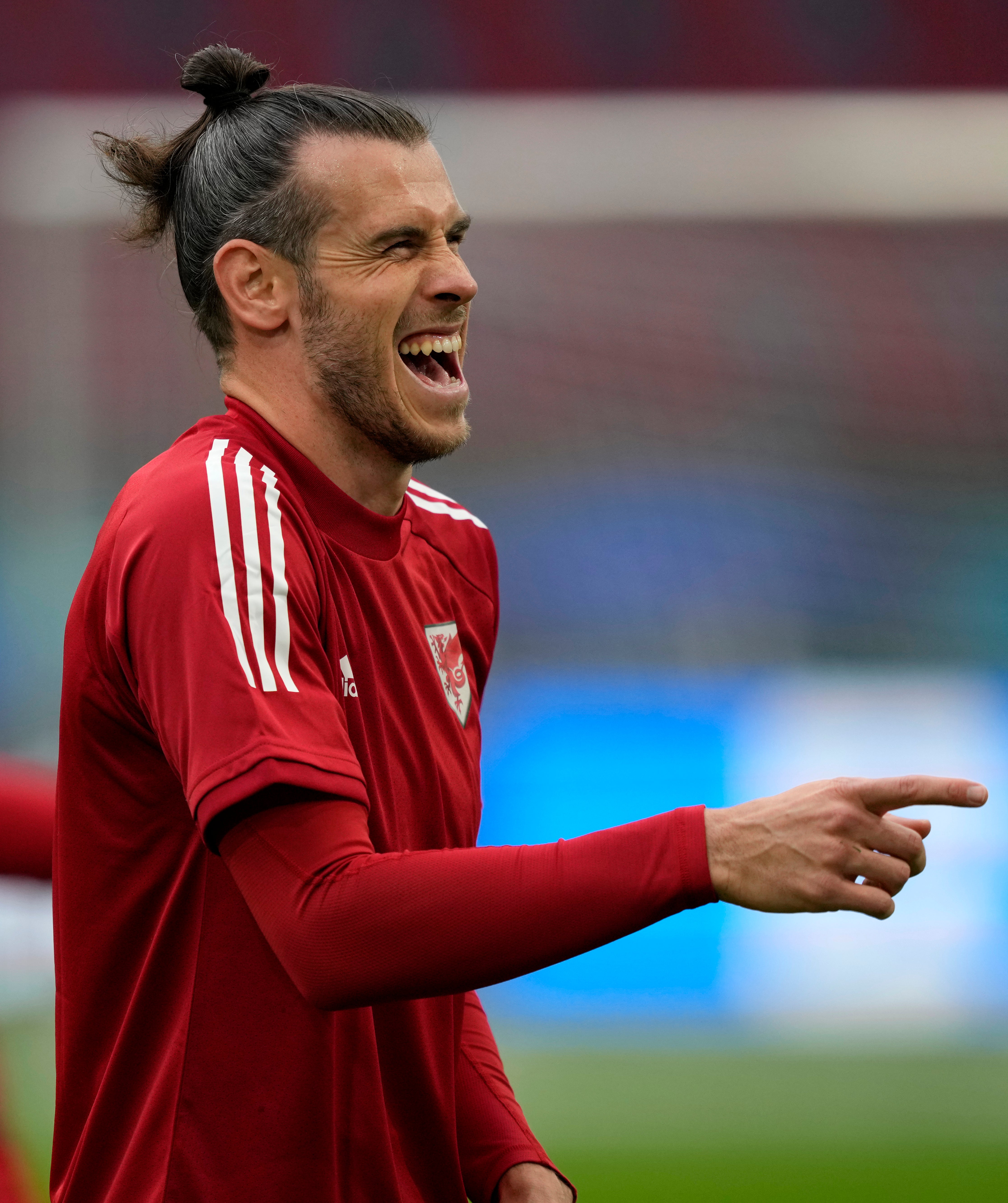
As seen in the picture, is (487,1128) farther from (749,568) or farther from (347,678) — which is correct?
(749,568)

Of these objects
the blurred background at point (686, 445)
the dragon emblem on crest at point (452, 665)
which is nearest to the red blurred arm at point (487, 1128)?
the dragon emblem on crest at point (452, 665)

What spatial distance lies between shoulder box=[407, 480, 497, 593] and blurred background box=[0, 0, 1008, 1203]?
5.99 ft

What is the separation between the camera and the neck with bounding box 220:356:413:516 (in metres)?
1.11

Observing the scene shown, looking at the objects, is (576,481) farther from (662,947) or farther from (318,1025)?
(318,1025)

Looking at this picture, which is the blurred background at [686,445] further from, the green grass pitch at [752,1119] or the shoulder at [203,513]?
the shoulder at [203,513]

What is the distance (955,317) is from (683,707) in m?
1.27

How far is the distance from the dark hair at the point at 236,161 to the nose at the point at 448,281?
0.10m

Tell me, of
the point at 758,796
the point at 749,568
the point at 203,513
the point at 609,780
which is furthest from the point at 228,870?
the point at 749,568

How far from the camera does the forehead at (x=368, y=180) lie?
43.8 inches

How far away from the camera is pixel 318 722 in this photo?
2.75 ft

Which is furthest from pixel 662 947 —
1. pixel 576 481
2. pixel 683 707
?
pixel 576 481

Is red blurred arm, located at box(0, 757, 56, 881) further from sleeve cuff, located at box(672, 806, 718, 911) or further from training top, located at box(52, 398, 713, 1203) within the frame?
sleeve cuff, located at box(672, 806, 718, 911)

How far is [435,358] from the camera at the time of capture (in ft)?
3.94

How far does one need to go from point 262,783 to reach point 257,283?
519 millimetres
